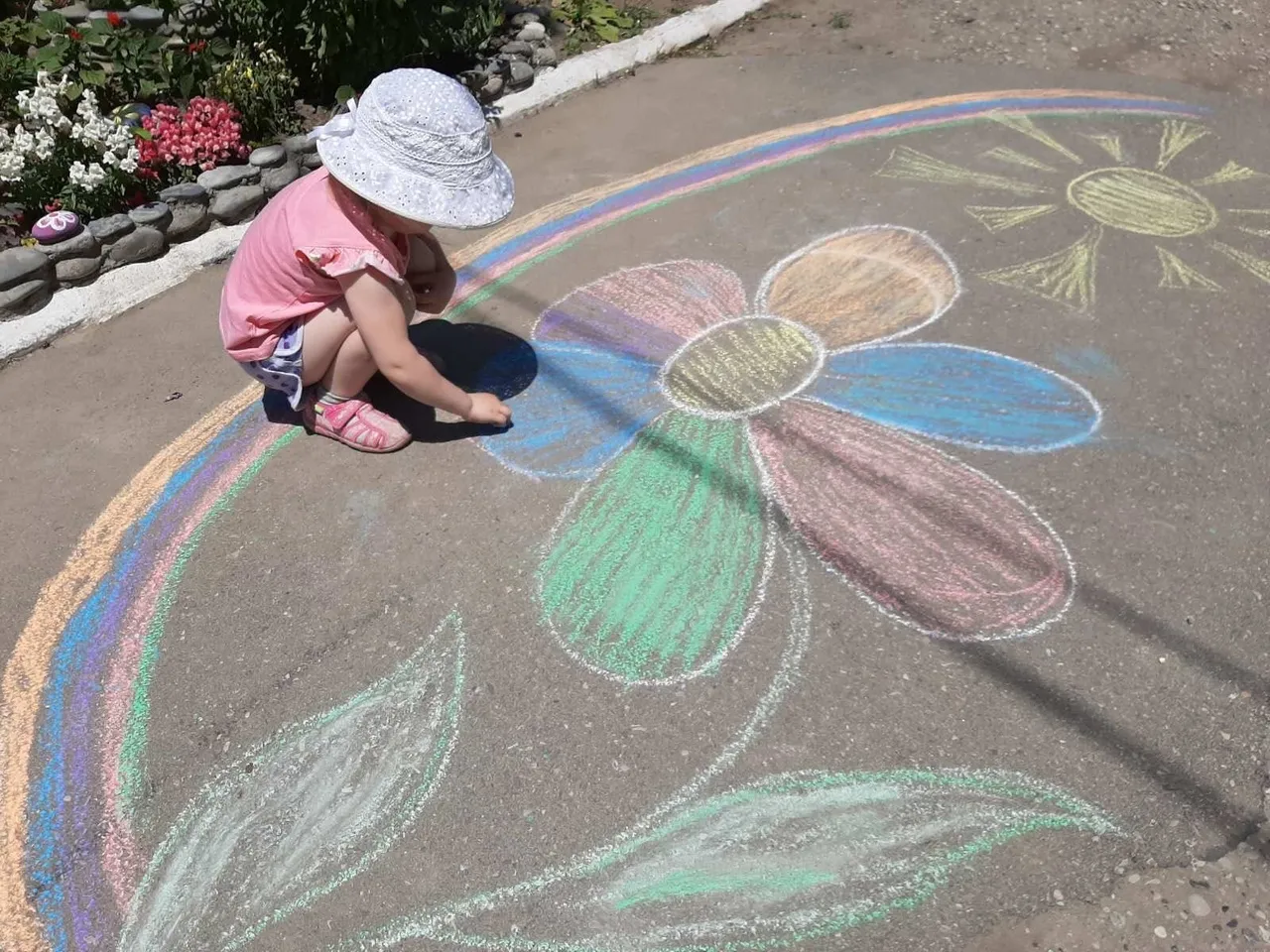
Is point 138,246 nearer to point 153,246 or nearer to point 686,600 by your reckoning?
point 153,246

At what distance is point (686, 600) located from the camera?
254cm

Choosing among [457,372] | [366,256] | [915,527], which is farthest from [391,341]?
[915,527]

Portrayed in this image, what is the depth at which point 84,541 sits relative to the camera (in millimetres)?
2848

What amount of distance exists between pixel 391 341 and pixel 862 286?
1.70 metres

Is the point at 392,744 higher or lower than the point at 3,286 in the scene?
lower

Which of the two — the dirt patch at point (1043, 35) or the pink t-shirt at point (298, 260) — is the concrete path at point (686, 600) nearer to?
the pink t-shirt at point (298, 260)

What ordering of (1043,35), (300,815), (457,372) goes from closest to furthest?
(300,815)
(457,372)
(1043,35)

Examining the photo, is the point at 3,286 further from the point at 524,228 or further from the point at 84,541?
the point at 524,228

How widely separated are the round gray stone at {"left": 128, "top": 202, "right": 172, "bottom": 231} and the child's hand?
69.2 inches

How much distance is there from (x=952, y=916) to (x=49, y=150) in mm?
3995

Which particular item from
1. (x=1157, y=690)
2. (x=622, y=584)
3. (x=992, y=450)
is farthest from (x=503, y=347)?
(x=1157, y=690)

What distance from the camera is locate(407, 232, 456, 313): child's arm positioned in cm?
310

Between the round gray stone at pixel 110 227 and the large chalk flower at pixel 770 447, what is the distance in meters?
Result: 1.67

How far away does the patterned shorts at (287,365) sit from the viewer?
2.83 metres
